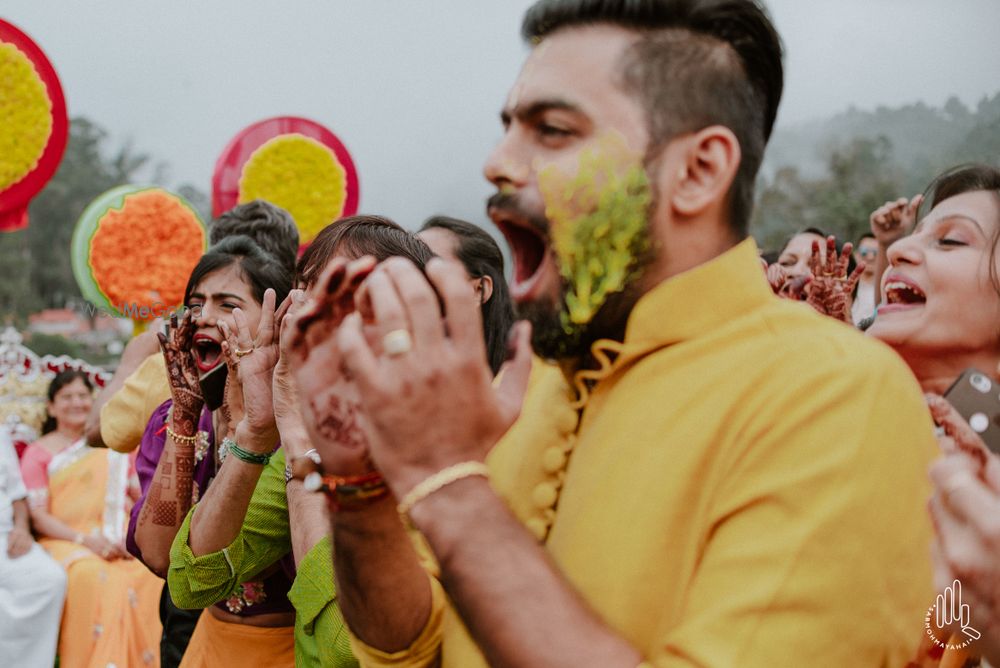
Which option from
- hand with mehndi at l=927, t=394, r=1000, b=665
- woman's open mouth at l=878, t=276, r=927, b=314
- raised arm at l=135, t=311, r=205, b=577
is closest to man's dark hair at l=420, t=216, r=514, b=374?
raised arm at l=135, t=311, r=205, b=577

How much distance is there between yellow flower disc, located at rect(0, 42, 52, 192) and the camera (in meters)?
4.52

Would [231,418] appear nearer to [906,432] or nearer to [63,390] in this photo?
[906,432]

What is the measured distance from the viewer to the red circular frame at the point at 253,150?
580cm

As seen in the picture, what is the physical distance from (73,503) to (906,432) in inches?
213

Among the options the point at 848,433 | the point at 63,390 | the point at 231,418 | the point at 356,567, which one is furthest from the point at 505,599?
the point at 63,390

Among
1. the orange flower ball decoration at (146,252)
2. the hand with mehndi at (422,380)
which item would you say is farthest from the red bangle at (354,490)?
the orange flower ball decoration at (146,252)

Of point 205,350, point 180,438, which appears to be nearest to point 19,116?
point 205,350

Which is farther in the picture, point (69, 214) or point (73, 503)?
point (69, 214)

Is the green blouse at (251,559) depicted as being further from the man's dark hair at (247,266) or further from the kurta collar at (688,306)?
the kurta collar at (688,306)

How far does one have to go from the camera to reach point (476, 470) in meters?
1.04

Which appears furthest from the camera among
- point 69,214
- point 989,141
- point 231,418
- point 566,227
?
point 69,214

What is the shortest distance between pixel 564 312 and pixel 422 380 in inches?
10.4

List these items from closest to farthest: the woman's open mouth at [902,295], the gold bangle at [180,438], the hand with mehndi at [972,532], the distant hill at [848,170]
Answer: the hand with mehndi at [972,532], the woman's open mouth at [902,295], the gold bangle at [180,438], the distant hill at [848,170]

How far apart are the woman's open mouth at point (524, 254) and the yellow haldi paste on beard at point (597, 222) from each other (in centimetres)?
5
